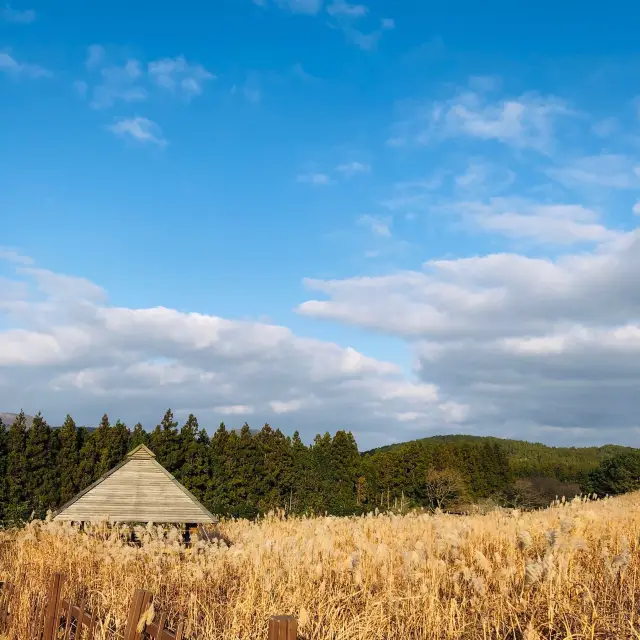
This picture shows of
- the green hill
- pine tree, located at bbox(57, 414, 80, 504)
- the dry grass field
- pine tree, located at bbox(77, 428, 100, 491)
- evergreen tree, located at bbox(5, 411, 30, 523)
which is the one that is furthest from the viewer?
the green hill

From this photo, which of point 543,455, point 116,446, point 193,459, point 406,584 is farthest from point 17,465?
point 543,455

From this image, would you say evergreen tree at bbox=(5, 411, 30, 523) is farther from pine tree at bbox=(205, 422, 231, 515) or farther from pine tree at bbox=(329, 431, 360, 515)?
pine tree at bbox=(329, 431, 360, 515)

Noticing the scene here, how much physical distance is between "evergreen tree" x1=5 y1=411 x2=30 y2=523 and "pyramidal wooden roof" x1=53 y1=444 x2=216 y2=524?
1593 cm

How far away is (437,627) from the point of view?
12.4 feet

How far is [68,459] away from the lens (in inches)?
1192

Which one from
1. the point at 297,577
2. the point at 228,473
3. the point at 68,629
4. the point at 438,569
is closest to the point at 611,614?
the point at 438,569

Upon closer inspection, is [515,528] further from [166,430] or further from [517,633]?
[166,430]

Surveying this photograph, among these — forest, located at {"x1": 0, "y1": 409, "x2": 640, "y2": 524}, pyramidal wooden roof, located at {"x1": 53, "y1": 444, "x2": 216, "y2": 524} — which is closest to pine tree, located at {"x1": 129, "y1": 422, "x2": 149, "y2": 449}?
forest, located at {"x1": 0, "y1": 409, "x2": 640, "y2": 524}

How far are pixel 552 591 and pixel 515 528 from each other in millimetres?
2783

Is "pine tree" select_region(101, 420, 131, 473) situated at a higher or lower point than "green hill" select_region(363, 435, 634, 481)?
higher

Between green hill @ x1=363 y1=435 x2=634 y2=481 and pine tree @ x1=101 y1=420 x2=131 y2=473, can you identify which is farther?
green hill @ x1=363 y1=435 x2=634 y2=481

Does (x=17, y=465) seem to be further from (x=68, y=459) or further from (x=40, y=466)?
(x=68, y=459)

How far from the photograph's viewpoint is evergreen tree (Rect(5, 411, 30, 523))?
2841 centimetres

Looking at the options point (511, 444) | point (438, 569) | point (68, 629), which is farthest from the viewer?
point (511, 444)
